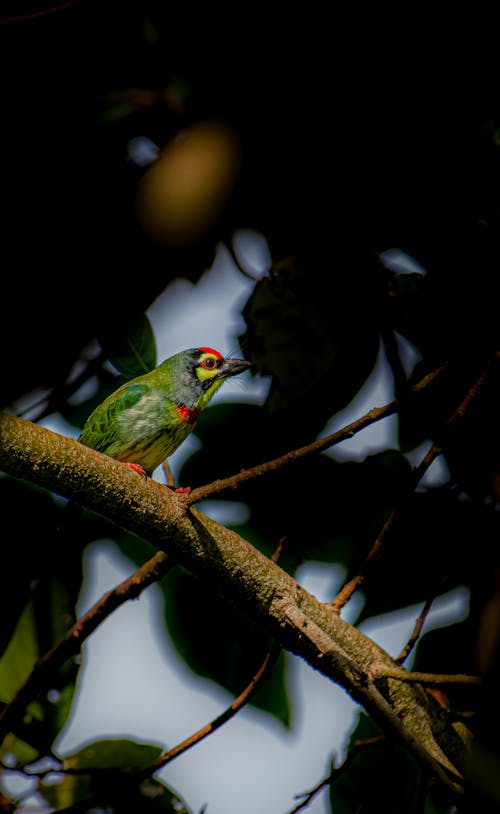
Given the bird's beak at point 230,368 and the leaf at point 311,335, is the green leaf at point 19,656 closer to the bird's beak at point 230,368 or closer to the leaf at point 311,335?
the leaf at point 311,335

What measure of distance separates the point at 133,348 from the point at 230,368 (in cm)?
102

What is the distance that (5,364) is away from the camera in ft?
7.72

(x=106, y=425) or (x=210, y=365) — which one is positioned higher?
(x=106, y=425)

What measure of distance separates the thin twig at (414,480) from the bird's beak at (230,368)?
4.55ft

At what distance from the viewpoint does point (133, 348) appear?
2.69m

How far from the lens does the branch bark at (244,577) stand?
6.34ft

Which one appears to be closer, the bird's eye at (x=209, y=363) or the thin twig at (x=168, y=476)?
the thin twig at (x=168, y=476)

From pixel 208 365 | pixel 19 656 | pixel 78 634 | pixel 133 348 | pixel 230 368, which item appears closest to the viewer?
pixel 78 634

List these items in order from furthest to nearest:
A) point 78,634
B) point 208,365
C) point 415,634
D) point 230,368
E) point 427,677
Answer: point 208,365 → point 230,368 → point 78,634 → point 415,634 → point 427,677

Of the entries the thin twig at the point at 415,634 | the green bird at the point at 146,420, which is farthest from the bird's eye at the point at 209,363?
the thin twig at the point at 415,634

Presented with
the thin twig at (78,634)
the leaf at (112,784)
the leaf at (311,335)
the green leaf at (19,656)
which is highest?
the leaf at (311,335)

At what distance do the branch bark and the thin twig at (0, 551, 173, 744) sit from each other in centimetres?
29

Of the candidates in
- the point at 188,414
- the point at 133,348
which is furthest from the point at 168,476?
the point at 188,414

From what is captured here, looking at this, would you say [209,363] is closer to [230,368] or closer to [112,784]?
[230,368]
